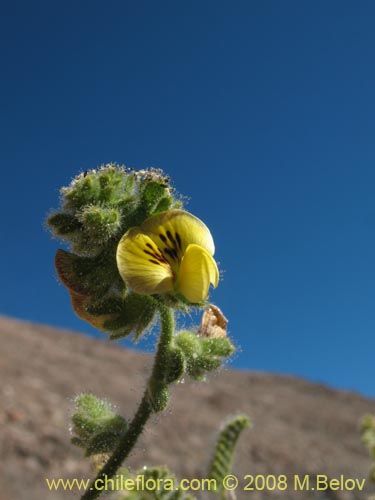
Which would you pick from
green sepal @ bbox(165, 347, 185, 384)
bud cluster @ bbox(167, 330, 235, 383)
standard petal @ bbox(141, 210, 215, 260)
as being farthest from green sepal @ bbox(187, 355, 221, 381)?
standard petal @ bbox(141, 210, 215, 260)

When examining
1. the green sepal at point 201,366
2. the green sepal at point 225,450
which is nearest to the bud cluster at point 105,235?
the green sepal at point 201,366

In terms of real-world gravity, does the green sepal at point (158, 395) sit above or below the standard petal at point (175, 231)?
below

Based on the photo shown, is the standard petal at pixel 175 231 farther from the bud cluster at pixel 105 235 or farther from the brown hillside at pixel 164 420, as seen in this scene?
the brown hillside at pixel 164 420

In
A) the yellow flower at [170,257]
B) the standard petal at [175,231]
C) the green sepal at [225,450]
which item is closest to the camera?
the yellow flower at [170,257]

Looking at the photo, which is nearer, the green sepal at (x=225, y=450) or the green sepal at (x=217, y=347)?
the green sepal at (x=217, y=347)

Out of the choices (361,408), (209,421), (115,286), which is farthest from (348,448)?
(115,286)

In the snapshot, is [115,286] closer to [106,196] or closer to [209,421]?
[106,196]

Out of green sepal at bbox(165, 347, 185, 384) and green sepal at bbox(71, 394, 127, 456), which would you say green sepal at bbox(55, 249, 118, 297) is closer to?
green sepal at bbox(165, 347, 185, 384)

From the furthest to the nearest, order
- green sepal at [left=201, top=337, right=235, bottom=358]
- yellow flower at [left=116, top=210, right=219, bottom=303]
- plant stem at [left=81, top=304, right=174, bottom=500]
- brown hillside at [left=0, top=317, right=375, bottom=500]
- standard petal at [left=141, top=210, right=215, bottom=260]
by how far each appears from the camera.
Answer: brown hillside at [left=0, top=317, right=375, bottom=500], green sepal at [left=201, top=337, right=235, bottom=358], standard petal at [left=141, top=210, right=215, bottom=260], yellow flower at [left=116, top=210, right=219, bottom=303], plant stem at [left=81, top=304, right=174, bottom=500]
